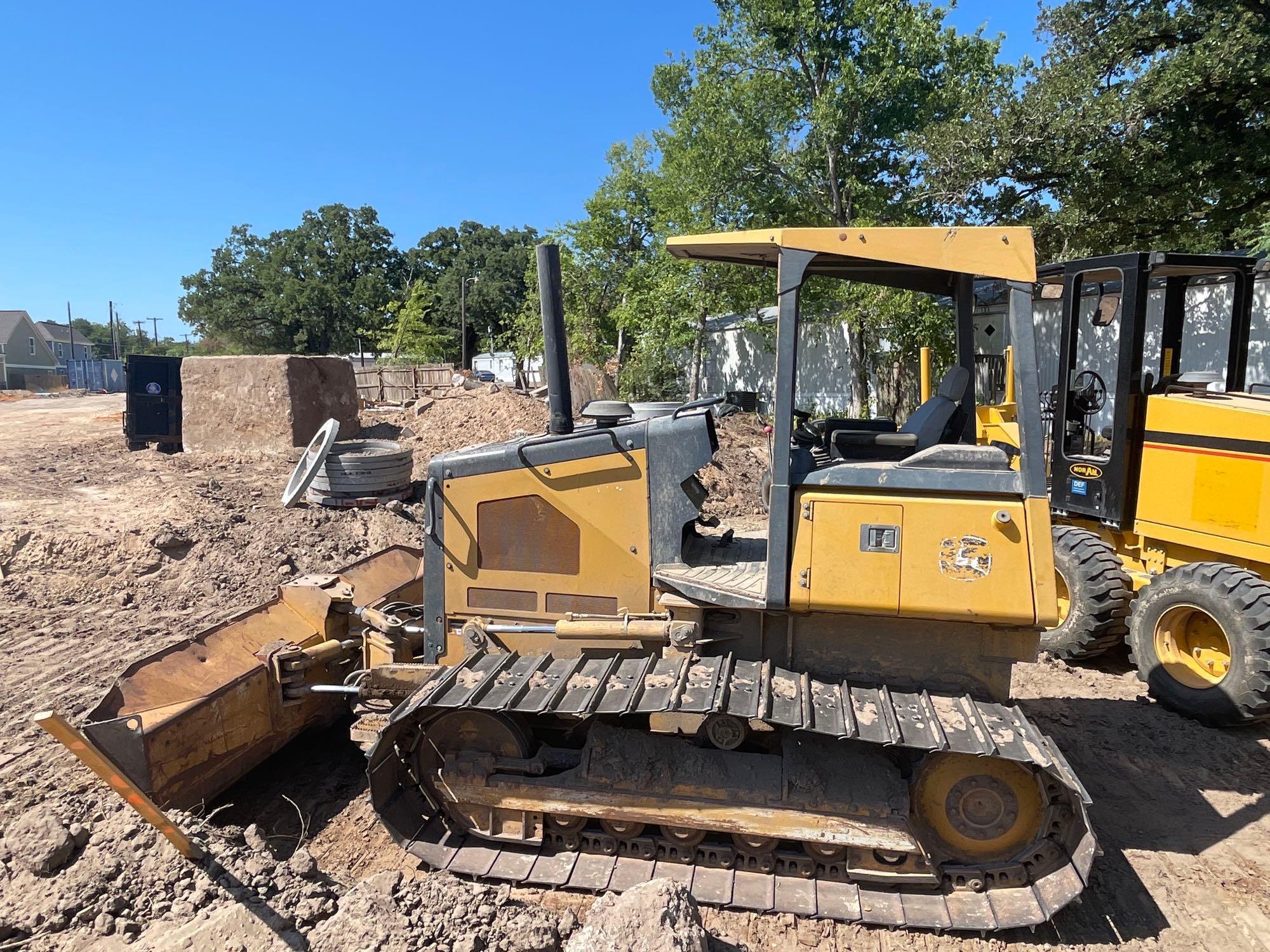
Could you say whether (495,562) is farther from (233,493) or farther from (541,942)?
(233,493)

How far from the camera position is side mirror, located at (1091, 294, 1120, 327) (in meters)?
5.94

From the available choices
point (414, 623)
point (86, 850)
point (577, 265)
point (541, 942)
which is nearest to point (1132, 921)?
point (541, 942)

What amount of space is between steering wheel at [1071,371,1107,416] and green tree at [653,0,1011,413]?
7.40 metres

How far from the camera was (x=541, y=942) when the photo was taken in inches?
117

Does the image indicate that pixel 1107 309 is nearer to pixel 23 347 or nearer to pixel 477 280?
pixel 477 280

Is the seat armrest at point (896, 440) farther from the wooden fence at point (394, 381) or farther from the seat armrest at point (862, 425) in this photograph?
the wooden fence at point (394, 381)

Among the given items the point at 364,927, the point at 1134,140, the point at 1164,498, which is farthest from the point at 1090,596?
the point at 1134,140

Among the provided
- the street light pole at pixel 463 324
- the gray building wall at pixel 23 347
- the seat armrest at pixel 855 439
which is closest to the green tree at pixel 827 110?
the seat armrest at pixel 855 439

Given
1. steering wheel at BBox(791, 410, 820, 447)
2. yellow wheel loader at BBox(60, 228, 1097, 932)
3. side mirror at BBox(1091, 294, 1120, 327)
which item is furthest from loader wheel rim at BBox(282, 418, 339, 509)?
side mirror at BBox(1091, 294, 1120, 327)

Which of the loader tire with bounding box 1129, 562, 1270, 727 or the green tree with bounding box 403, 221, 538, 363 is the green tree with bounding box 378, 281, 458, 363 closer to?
the green tree with bounding box 403, 221, 538, 363

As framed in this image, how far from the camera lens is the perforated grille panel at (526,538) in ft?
12.6

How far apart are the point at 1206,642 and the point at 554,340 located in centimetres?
508

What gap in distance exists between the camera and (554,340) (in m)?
3.90

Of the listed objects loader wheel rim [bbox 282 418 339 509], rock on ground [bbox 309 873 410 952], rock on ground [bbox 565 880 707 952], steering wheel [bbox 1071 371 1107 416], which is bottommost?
rock on ground [bbox 309 873 410 952]
